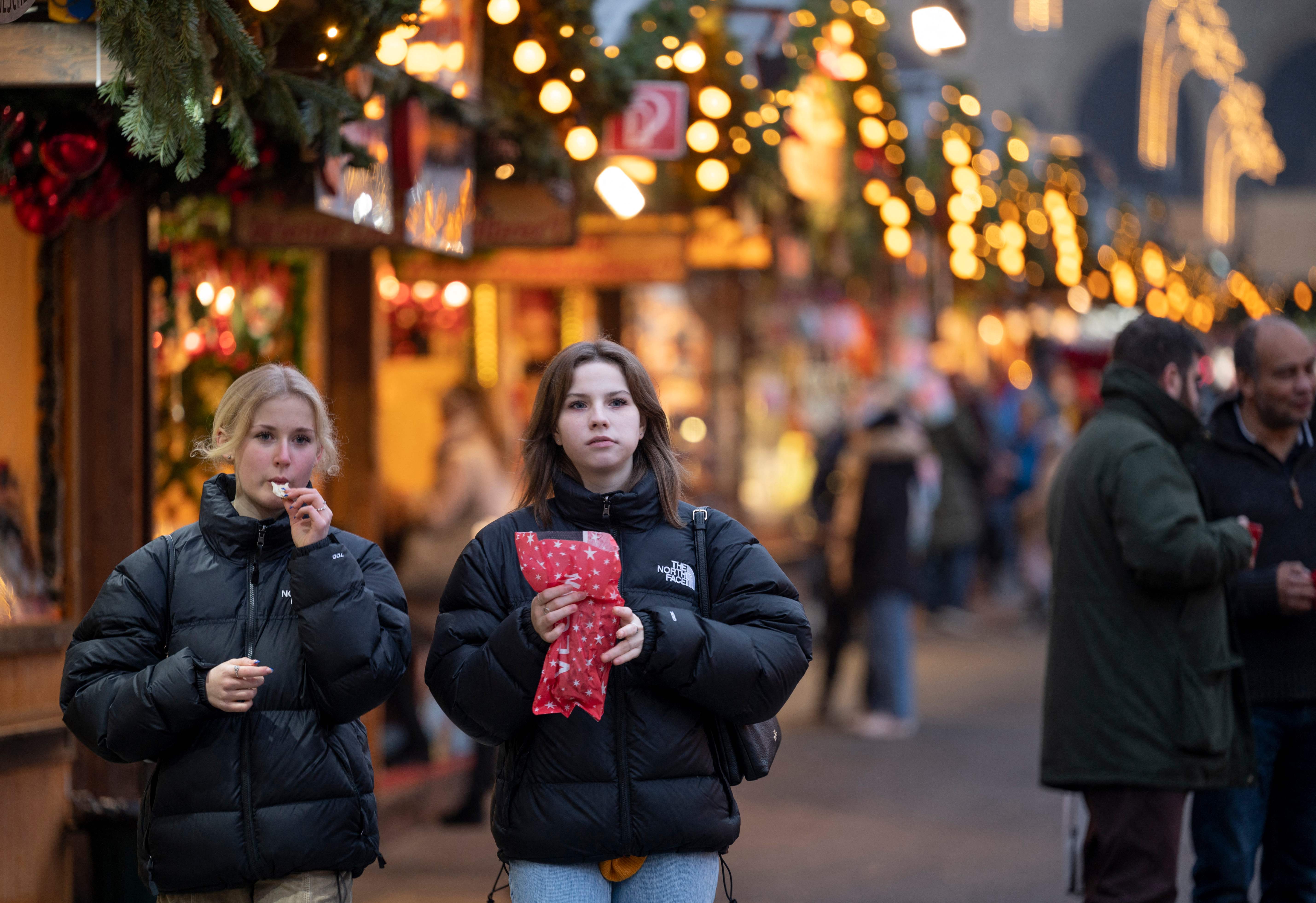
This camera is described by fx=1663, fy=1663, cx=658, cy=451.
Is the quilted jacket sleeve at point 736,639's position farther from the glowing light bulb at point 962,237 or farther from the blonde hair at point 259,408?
the glowing light bulb at point 962,237

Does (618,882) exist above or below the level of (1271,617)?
below

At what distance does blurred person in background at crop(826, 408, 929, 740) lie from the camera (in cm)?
1055

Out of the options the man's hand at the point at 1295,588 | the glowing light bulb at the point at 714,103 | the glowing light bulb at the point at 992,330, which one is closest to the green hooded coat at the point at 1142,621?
the man's hand at the point at 1295,588

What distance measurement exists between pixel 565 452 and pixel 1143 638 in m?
2.17

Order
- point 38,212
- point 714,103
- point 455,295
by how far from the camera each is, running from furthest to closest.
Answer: point 455,295
point 714,103
point 38,212

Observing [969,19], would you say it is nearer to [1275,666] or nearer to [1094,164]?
[1275,666]

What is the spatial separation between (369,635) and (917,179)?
9539 millimetres

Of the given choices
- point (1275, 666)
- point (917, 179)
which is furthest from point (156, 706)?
point (917, 179)

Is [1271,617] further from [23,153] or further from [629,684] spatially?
[23,153]

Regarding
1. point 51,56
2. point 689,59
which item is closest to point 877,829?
point 689,59

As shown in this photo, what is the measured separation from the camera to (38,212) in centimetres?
551

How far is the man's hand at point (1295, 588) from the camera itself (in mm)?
5230

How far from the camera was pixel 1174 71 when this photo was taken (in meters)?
44.3

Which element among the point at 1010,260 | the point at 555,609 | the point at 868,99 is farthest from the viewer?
the point at 1010,260
